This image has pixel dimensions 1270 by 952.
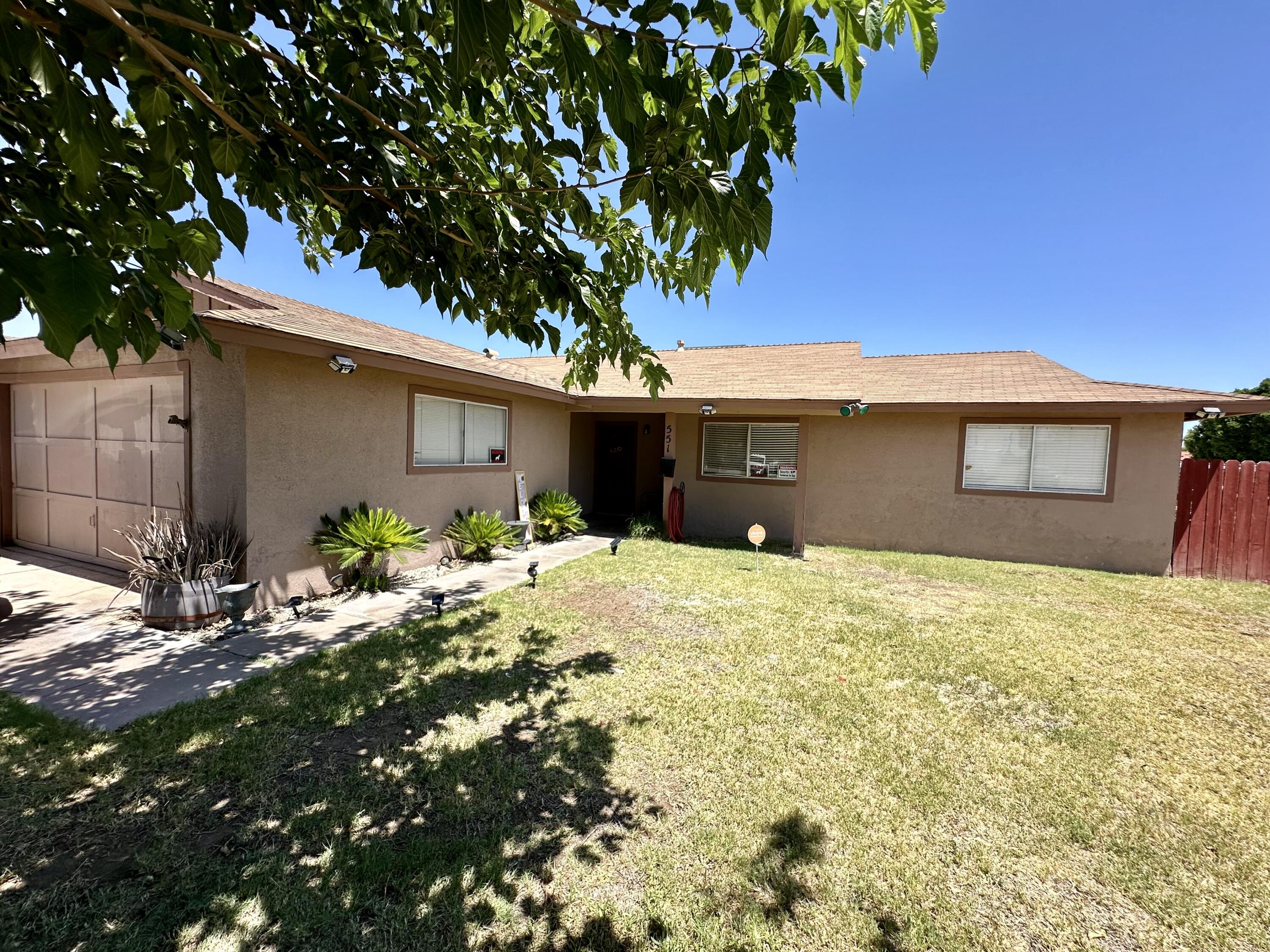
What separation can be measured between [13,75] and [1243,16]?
1180 cm

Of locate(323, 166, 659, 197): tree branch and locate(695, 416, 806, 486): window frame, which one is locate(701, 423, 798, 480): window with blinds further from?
locate(323, 166, 659, 197): tree branch

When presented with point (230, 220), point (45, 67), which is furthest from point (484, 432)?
point (45, 67)

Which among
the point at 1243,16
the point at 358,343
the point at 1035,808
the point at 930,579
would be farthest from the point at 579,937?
the point at 1243,16

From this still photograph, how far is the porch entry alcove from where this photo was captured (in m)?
13.7

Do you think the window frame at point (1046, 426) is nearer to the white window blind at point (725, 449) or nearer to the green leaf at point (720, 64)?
the white window blind at point (725, 449)

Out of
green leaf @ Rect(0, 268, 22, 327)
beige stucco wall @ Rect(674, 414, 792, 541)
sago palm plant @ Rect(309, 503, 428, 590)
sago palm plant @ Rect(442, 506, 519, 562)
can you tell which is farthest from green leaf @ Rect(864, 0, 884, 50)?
beige stucco wall @ Rect(674, 414, 792, 541)

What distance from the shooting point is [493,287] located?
2982mm

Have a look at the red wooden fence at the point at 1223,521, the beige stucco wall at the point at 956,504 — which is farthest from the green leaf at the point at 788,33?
the red wooden fence at the point at 1223,521

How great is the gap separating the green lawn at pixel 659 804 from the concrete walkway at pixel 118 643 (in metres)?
0.30

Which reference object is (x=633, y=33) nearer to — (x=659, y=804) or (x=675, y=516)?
(x=659, y=804)

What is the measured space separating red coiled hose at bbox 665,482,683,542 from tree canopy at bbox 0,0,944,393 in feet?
25.1

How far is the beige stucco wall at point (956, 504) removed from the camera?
8.77 m

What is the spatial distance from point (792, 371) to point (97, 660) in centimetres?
1133

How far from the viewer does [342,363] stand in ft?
18.6
